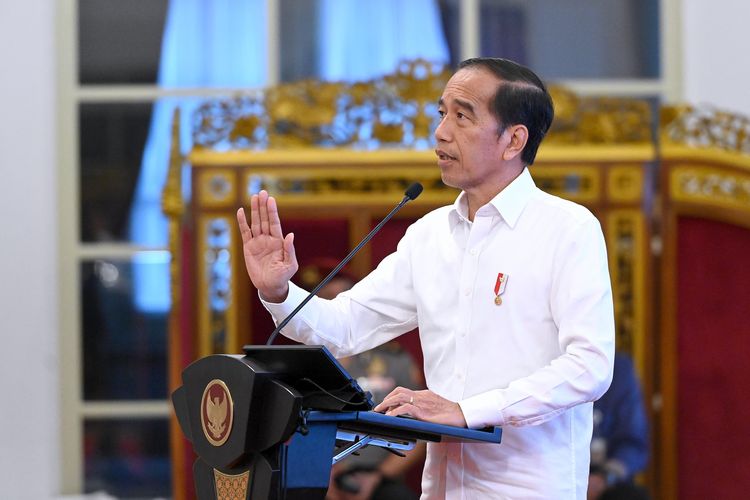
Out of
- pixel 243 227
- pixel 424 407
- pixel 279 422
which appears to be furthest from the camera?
pixel 243 227

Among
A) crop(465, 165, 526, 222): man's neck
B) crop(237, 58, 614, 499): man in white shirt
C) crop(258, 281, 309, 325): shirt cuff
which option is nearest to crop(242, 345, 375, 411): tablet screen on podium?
crop(237, 58, 614, 499): man in white shirt

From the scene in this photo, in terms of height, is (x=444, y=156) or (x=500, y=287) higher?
(x=444, y=156)

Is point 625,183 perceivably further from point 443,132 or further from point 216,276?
point 443,132

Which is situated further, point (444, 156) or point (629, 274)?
point (629, 274)

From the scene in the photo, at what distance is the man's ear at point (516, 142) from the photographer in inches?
77.6

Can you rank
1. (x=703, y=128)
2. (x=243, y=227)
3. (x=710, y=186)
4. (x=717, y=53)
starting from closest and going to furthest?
(x=243, y=227) → (x=710, y=186) → (x=703, y=128) → (x=717, y=53)

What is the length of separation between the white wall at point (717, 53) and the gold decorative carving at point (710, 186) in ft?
4.33

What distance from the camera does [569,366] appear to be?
179cm

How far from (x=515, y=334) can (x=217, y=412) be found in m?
0.50

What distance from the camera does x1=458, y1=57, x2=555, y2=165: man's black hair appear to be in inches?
77.0

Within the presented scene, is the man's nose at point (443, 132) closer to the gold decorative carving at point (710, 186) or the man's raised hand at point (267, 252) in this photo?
the man's raised hand at point (267, 252)

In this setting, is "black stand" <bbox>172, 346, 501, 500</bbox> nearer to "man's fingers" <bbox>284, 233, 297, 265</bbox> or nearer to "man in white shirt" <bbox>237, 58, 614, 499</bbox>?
"man in white shirt" <bbox>237, 58, 614, 499</bbox>

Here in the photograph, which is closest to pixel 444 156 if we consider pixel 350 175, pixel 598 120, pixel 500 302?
pixel 500 302

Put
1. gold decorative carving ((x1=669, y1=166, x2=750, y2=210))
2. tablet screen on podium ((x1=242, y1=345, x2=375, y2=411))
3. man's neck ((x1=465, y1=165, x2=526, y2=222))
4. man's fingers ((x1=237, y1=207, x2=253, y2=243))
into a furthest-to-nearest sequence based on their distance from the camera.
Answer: gold decorative carving ((x1=669, y1=166, x2=750, y2=210)) < man's neck ((x1=465, y1=165, x2=526, y2=222)) < man's fingers ((x1=237, y1=207, x2=253, y2=243)) < tablet screen on podium ((x1=242, y1=345, x2=375, y2=411))
